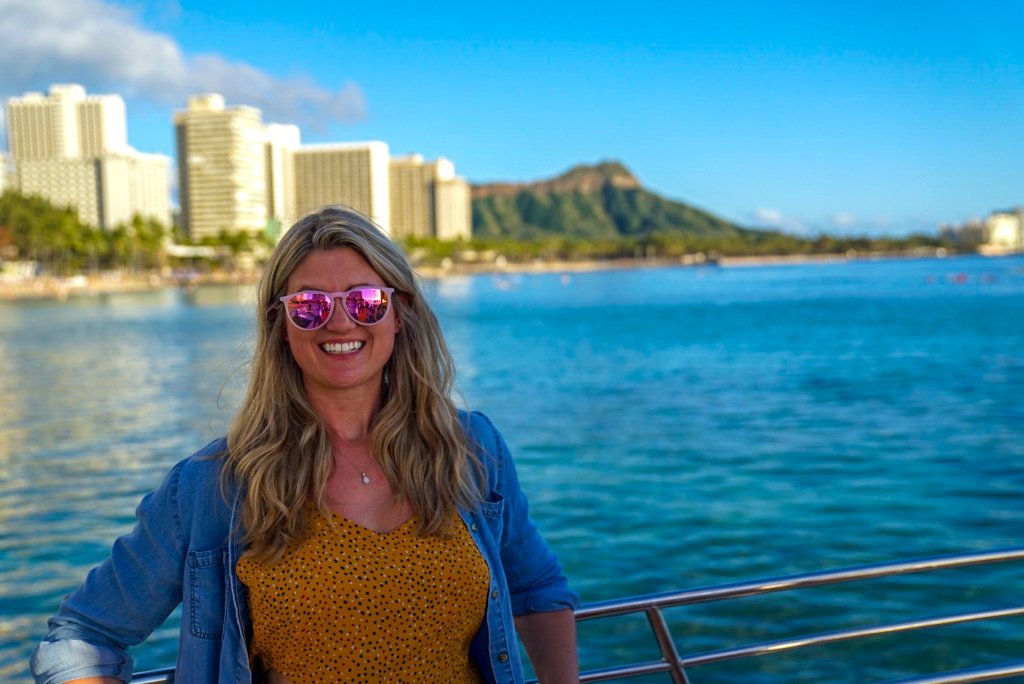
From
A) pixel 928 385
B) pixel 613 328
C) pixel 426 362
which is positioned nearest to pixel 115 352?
pixel 613 328

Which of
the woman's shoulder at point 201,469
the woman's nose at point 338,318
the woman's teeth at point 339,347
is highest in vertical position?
the woman's nose at point 338,318

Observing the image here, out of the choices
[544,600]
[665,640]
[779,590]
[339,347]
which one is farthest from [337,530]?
[779,590]

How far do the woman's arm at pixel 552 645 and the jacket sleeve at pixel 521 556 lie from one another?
2cm

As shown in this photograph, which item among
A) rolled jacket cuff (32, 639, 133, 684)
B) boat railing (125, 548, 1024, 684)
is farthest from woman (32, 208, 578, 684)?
boat railing (125, 548, 1024, 684)

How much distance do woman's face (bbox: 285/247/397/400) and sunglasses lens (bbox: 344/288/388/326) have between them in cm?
1

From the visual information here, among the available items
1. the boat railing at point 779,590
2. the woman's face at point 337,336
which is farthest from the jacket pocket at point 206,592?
the boat railing at point 779,590

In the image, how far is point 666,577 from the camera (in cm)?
1073

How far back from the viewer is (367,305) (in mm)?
2273

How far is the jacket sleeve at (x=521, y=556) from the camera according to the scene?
7.79ft

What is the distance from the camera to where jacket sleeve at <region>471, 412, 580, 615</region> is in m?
2.38

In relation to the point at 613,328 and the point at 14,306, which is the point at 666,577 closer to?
the point at 613,328

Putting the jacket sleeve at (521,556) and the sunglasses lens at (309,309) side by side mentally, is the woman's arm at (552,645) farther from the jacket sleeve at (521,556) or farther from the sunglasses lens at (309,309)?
the sunglasses lens at (309,309)

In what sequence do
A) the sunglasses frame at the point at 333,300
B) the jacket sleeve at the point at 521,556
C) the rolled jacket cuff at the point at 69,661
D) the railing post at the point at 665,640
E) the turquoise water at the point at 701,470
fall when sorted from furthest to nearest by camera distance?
the turquoise water at the point at 701,470 → the railing post at the point at 665,640 → the jacket sleeve at the point at 521,556 → the sunglasses frame at the point at 333,300 → the rolled jacket cuff at the point at 69,661

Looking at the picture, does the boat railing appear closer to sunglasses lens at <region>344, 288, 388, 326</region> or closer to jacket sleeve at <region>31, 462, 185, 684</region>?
sunglasses lens at <region>344, 288, 388, 326</region>
